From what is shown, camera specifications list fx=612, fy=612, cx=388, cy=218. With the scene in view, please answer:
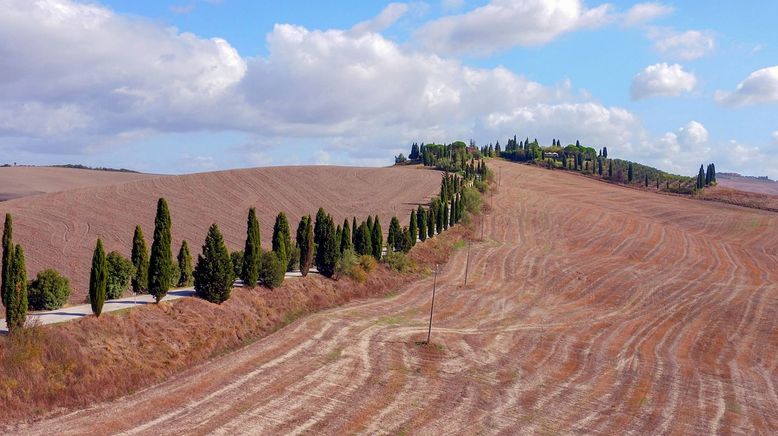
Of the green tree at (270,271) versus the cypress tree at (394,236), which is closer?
the green tree at (270,271)

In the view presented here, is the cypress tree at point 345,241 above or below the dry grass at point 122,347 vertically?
above

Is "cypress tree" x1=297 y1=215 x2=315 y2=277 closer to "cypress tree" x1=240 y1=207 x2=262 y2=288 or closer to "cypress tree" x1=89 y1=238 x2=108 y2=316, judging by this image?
"cypress tree" x1=240 y1=207 x2=262 y2=288

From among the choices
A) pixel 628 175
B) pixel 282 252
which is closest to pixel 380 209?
pixel 282 252

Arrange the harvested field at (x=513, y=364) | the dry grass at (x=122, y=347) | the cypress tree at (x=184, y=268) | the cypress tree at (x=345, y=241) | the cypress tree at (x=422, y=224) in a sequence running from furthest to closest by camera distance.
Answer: the cypress tree at (x=422, y=224) → the cypress tree at (x=345, y=241) → the cypress tree at (x=184, y=268) → the harvested field at (x=513, y=364) → the dry grass at (x=122, y=347)

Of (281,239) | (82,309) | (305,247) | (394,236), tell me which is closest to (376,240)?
(394,236)

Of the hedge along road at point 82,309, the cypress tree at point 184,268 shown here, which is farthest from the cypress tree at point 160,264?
the cypress tree at point 184,268

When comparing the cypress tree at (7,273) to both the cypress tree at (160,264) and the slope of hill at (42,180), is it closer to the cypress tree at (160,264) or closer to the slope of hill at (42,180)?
the cypress tree at (160,264)

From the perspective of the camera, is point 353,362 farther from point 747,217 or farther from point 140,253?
point 747,217

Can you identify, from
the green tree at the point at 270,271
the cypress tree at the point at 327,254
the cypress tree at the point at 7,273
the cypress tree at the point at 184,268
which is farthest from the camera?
the cypress tree at the point at 327,254

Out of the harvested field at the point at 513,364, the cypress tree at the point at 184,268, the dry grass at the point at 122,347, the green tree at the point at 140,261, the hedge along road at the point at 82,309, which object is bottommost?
the harvested field at the point at 513,364
